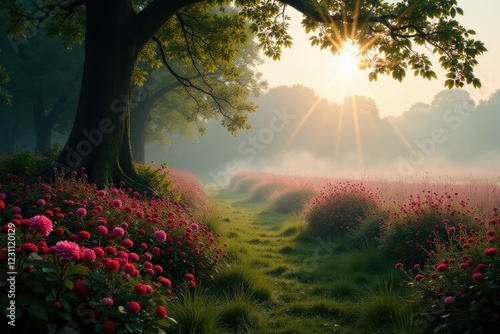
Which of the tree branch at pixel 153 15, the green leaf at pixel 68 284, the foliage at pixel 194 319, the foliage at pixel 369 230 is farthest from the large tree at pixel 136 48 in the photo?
the green leaf at pixel 68 284

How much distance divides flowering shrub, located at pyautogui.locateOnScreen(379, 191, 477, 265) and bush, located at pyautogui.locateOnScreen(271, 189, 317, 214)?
316 inches

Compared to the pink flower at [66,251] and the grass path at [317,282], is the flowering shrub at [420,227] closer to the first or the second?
the grass path at [317,282]

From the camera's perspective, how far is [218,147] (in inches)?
3273

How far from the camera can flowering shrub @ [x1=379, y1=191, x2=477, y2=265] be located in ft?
22.5

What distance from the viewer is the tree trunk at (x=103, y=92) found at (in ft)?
27.8

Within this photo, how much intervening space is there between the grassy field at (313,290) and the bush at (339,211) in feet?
1.62

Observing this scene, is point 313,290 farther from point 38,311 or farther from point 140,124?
point 140,124

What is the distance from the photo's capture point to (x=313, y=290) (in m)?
6.43

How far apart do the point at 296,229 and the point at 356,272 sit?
4.40 m

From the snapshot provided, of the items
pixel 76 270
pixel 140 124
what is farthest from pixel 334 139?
pixel 76 270

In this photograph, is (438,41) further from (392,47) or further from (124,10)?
(124,10)

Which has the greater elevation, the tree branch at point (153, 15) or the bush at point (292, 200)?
the tree branch at point (153, 15)

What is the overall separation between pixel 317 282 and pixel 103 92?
6.42m

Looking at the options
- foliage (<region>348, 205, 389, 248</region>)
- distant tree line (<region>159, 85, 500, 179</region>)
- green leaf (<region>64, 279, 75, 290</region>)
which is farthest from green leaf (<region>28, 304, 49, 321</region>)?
distant tree line (<region>159, 85, 500, 179</region>)
